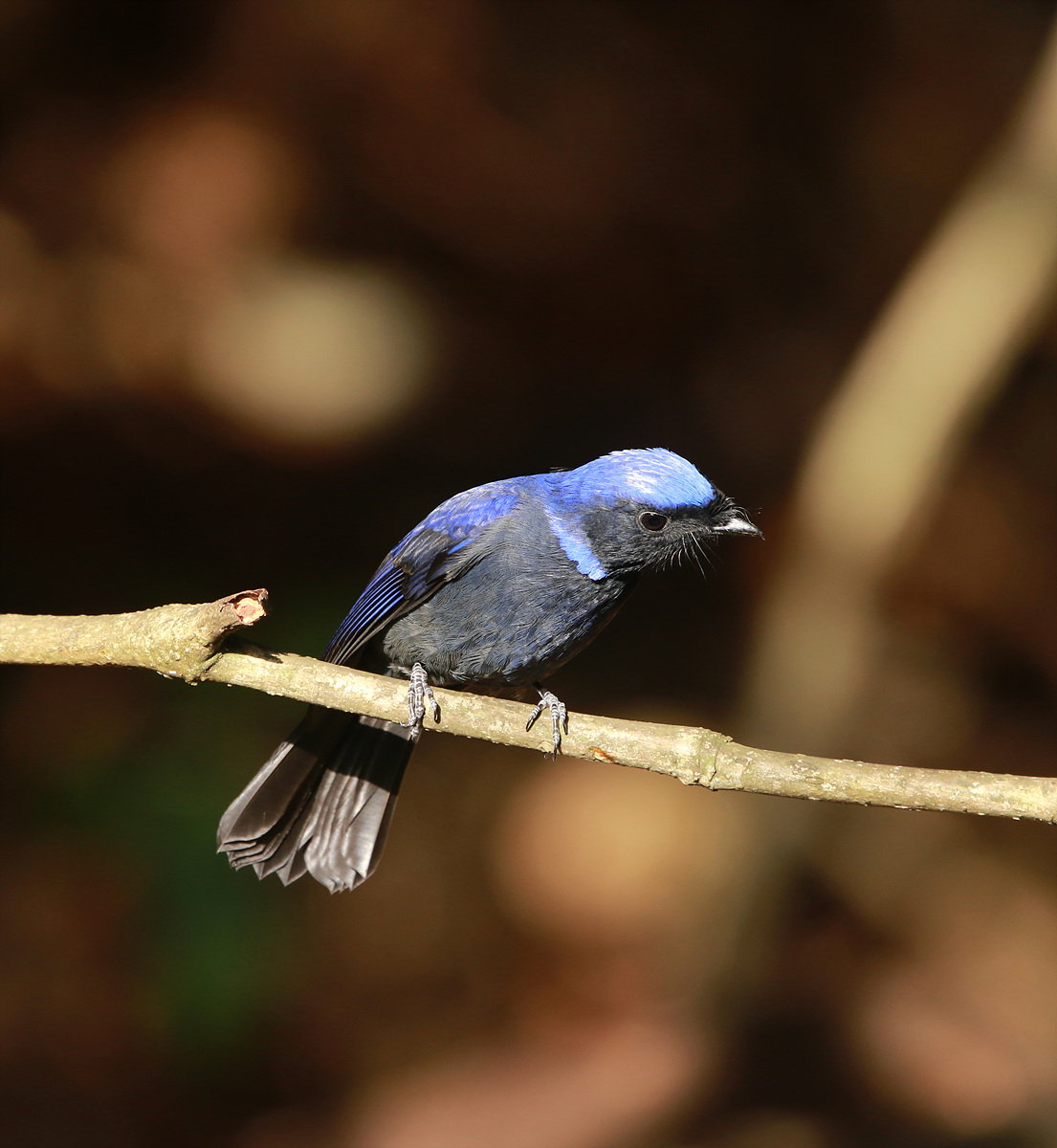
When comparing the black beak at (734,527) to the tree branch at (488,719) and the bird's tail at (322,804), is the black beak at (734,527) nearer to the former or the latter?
the tree branch at (488,719)

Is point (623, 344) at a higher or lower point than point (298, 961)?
higher

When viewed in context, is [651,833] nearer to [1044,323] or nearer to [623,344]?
[623,344]

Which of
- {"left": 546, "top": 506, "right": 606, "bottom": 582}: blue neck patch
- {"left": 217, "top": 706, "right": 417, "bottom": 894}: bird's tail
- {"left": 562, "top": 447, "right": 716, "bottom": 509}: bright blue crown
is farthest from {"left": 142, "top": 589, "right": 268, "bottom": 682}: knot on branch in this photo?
{"left": 562, "top": 447, "right": 716, "bottom": 509}: bright blue crown

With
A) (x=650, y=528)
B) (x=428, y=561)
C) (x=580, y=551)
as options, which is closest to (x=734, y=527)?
(x=650, y=528)

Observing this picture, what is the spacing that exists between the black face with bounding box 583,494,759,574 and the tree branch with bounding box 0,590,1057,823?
65 cm

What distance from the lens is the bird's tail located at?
328cm

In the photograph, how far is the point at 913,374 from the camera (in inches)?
208

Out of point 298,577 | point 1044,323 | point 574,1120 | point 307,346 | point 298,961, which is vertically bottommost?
point 574,1120

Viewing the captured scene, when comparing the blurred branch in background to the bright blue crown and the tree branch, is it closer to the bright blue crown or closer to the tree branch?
the bright blue crown

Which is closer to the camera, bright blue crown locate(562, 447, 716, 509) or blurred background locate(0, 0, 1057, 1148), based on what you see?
bright blue crown locate(562, 447, 716, 509)

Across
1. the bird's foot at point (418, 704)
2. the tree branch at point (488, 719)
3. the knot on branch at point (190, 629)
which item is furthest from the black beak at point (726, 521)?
the knot on branch at point (190, 629)

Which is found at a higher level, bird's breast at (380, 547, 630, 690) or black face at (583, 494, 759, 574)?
black face at (583, 494, 759, 574)

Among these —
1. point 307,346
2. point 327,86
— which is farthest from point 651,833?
point 327,86

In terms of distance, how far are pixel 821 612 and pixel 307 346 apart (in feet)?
10.7
